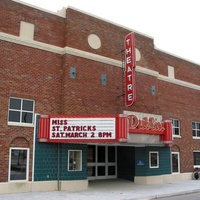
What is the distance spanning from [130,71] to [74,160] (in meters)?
6.04

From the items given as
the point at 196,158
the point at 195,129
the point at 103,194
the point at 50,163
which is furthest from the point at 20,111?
the point at 196,158

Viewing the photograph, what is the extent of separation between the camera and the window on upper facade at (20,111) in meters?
15.3

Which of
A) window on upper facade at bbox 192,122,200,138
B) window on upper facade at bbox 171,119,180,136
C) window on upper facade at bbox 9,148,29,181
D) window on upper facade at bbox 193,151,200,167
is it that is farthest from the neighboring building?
window on upper facade at bbox 192,122,200,138

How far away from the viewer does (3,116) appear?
14859mm

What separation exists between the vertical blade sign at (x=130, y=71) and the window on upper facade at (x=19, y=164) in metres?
6.48

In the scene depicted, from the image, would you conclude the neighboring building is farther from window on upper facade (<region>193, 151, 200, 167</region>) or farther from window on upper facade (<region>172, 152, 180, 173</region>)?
window on upper facade (<region>193, 151, 200, 167</region>)

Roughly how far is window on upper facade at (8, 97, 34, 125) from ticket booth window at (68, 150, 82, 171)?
115 inches

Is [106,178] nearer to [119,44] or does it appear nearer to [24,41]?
[119,44]

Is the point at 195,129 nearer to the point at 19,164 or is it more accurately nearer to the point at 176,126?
the point at 176,126

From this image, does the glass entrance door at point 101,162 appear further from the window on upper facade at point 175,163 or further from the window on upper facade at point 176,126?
the window on upper facade at point 176,126

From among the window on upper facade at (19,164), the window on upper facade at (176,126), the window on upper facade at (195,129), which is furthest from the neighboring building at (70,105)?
the window on upper facade at (195,129)

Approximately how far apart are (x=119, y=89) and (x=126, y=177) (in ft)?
20.1

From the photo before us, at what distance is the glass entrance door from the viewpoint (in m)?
20.2

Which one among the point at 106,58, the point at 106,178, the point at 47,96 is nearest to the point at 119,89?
the point at 106,58
